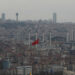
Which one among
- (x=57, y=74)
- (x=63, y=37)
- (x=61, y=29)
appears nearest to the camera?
(x=57, y=74)

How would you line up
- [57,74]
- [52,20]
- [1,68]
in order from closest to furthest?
[57,74] → [1,68] → [52,20]

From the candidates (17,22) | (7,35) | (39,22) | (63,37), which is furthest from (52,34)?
(39,22)

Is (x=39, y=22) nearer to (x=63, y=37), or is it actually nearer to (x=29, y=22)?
(x=29, y=22)

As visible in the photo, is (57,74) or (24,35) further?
(24,35)

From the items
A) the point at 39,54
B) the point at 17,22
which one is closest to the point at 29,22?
the point at 17,22

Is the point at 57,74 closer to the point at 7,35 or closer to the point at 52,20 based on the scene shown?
the point at 7,35

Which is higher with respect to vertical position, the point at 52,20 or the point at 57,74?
the point at 52,20
